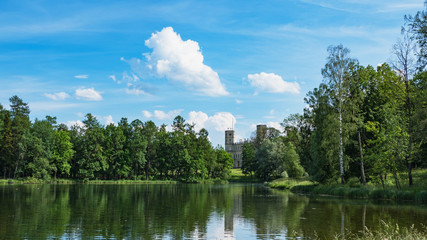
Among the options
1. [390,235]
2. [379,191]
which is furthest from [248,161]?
[390,235]

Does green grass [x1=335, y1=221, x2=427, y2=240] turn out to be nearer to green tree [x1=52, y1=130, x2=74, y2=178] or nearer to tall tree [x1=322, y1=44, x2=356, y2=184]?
tall tree [x1=322, y1=44, x2=356, y2=184]

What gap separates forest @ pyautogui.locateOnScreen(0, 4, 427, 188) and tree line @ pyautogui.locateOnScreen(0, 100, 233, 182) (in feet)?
0.78

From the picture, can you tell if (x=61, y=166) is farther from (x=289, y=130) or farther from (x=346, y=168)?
(x=346, y=168)

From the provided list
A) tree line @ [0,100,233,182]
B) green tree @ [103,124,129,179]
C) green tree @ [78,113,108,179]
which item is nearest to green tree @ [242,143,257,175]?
tree line @ [0,100,233,182]

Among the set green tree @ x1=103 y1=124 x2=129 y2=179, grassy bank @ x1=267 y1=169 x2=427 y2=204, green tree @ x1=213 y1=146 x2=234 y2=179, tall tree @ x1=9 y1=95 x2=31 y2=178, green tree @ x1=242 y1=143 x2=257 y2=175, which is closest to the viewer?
grassy bank @ x1=267 y1=169 x2=427 y2=204

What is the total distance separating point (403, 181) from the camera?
4141cm

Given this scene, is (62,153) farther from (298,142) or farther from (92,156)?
(298,142)

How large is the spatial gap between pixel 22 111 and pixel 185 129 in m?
44.3

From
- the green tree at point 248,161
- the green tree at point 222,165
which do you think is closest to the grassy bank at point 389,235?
the green tree at point 222,165

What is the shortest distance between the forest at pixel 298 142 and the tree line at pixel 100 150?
0.24m

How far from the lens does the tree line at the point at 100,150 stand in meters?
80.9

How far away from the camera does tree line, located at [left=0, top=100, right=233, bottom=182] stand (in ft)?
266

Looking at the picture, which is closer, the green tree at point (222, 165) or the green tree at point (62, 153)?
the green tree at point (62, 153)

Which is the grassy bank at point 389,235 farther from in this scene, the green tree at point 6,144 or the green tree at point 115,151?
the green tree at point 115,151
